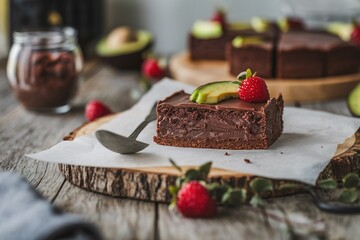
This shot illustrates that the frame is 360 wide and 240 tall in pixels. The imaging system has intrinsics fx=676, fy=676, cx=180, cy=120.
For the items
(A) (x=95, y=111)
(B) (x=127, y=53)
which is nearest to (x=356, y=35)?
(B) (x=127, y=53)

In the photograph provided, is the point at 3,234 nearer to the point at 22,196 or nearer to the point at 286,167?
the point at 22,196

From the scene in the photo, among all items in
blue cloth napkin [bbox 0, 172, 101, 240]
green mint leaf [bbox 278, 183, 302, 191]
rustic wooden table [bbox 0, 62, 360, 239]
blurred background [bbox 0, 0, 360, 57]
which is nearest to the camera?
blue cloth napkin [bbox 0, 172, 101, 240]

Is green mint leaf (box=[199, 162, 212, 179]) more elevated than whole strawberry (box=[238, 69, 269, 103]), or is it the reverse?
whole strawberry (box=[238, 69, 269, 103])

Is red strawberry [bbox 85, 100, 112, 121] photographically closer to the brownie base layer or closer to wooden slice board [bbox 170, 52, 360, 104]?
the brownie base layer

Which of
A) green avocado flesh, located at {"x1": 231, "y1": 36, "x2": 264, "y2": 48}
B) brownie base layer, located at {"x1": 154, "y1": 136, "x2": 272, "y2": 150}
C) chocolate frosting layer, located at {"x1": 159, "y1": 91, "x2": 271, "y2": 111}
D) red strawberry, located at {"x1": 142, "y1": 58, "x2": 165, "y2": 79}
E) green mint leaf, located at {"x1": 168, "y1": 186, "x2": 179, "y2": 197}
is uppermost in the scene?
chocolate frosting layer, located at {"x1": 159, "y1": 91, "x2": 271, "y2": 111}

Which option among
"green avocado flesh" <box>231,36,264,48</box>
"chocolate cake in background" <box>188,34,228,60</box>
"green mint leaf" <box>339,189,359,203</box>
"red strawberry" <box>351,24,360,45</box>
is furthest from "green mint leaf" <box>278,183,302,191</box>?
"chocolate cake in background" <box>188,34,228,60</box>

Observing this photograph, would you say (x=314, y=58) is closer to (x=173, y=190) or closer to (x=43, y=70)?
→ (x=43, y=70)
